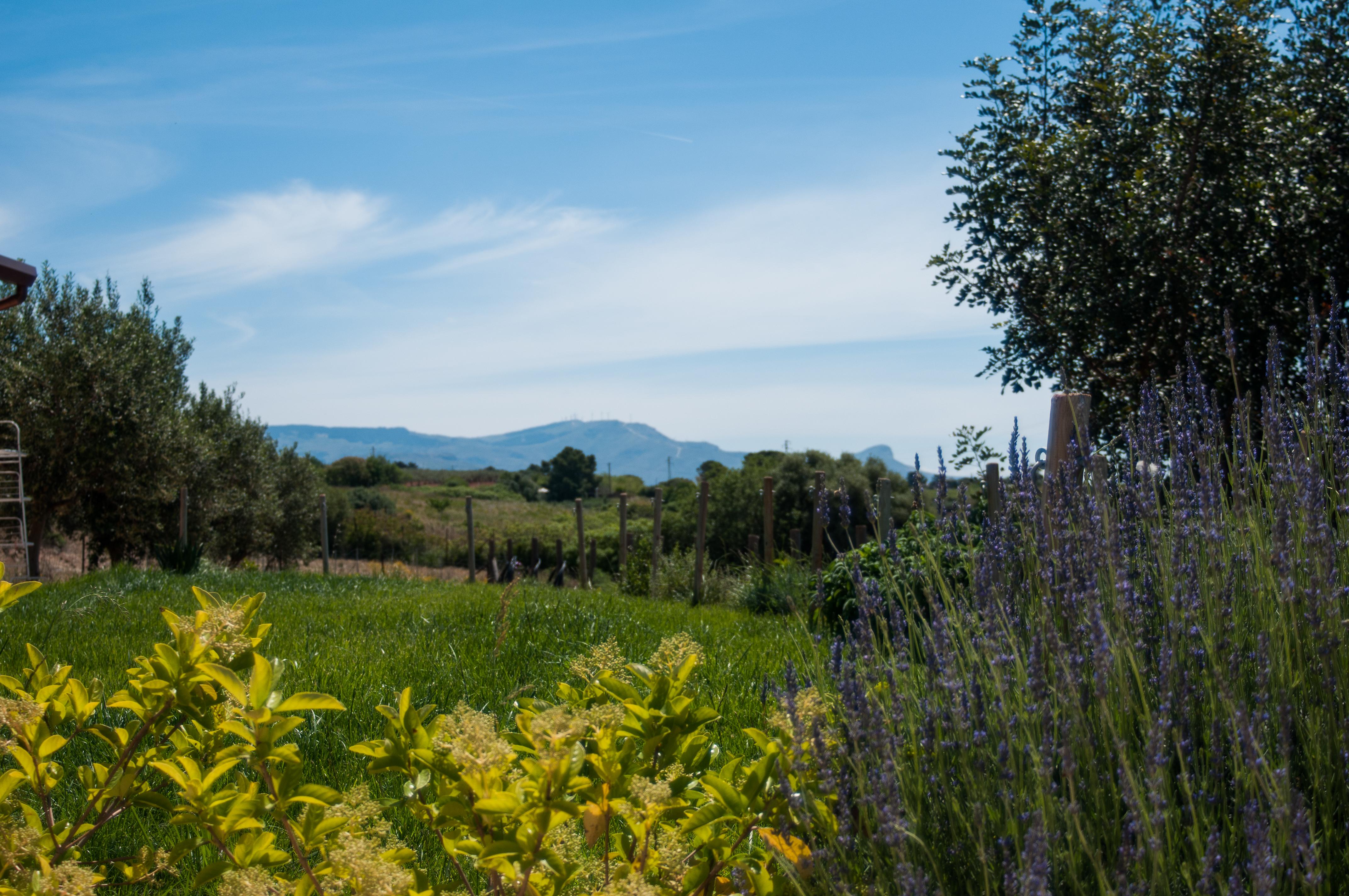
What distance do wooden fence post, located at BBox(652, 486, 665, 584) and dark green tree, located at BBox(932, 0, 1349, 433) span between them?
5920 millimetres

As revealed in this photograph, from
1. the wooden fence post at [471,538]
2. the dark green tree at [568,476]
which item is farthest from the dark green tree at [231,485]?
the dark green tree at [568,476]

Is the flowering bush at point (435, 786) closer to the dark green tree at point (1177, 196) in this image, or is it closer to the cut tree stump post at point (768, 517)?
the dark green tree at point (1177, 196)

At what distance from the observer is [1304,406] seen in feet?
9.05

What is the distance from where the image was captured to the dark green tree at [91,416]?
47.1 feet

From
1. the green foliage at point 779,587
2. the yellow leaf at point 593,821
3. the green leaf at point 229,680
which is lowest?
the green foliage at point 779,587

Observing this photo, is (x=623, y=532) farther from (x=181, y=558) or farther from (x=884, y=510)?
(x=884, y=510)

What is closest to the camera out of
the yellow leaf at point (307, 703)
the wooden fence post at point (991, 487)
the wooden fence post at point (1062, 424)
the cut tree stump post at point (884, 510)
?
the yellow leaf at point (307, 703)

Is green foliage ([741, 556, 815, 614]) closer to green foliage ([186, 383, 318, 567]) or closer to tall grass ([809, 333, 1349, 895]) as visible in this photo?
tall grass ([809, 333, 1349, 895])

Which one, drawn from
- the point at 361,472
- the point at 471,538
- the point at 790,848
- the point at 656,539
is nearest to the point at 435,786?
the point at 790,848

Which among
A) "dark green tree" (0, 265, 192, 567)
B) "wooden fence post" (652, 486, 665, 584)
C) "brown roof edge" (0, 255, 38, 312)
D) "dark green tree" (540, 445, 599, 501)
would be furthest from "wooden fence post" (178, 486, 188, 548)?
"dark green tree" (540, 445, 599, 501)

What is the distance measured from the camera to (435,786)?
60.2 inches

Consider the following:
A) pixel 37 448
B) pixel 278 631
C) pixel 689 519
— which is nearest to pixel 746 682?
pixel 278 631

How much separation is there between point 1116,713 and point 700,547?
9365mm

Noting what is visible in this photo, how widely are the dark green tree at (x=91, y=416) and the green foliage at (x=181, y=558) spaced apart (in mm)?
4589
